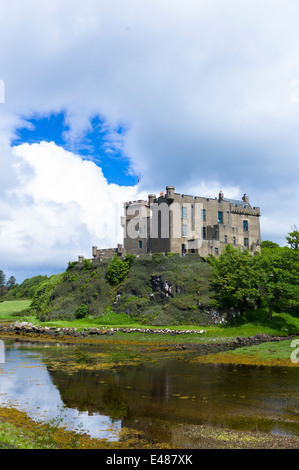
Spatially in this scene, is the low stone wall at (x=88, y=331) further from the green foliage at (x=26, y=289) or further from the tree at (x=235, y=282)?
the green foliage at (x=26, y=289)

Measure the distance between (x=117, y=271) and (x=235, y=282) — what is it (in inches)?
876

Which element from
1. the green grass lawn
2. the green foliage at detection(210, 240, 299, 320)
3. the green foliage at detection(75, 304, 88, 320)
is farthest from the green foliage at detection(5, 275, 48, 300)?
the green foliage at detection(210, 240, 299, 320)

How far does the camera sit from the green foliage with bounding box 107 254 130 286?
64.5 metres

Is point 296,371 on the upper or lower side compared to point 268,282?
lower

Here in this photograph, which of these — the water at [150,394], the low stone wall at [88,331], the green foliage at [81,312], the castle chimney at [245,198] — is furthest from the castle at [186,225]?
the water at [150,394]

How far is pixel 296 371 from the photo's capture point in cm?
2650

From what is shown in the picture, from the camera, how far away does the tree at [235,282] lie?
2048 inches

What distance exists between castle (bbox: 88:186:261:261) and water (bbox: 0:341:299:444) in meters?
36.5

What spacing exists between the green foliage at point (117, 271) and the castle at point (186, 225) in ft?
22.7

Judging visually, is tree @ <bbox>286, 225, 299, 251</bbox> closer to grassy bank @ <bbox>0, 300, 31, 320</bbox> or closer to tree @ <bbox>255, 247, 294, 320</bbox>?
tree @ <bbox>255, 247, 294, 320</bbox>

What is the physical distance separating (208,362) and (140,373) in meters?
7.19

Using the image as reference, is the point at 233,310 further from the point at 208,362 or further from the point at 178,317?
the point at 208,362

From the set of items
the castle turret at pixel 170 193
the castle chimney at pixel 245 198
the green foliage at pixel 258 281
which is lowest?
the green foliage at pixel 258 281
